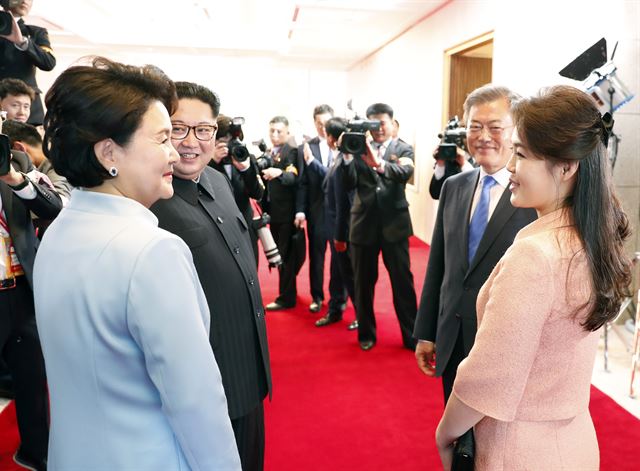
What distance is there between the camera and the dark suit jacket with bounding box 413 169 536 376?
1.61 meters

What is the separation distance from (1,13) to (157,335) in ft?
7.44

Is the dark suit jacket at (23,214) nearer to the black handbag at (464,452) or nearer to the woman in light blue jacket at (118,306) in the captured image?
the woman in light blue jacket at (118,306)

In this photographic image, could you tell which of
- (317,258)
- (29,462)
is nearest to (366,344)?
(317,258)

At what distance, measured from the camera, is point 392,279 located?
3500 mm

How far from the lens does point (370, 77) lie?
33.4ft

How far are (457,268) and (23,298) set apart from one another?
1616 mm

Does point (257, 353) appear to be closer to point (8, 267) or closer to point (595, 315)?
point (595, 315)

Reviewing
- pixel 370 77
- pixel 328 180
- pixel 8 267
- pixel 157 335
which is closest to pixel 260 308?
pixel 157 335

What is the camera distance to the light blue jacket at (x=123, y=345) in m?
0.85

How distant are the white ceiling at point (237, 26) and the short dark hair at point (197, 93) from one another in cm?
531

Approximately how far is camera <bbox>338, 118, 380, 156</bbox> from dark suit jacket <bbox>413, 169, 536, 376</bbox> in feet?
4.29

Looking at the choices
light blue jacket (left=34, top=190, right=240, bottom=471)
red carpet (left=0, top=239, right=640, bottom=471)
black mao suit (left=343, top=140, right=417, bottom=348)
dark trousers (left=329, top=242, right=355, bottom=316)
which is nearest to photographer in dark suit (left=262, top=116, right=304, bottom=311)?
dark trousers (left=329, top=242, right=355, bottom=316)

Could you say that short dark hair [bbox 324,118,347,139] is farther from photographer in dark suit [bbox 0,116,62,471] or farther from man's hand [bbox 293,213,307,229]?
photographer in dark suit [bbox 0,116,62,471]

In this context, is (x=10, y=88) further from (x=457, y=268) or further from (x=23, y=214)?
(x=457, y=268)
